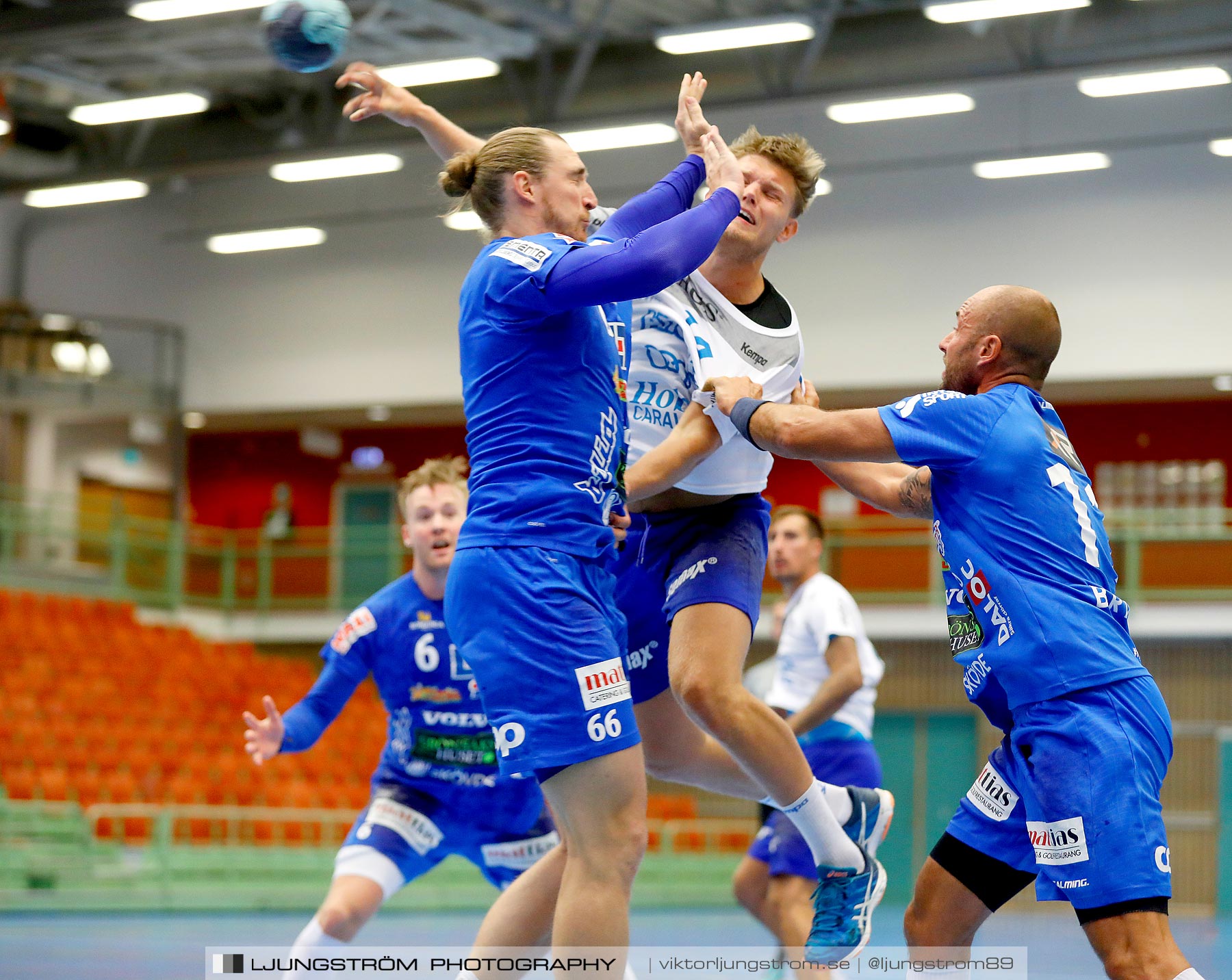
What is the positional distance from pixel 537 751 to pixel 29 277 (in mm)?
24428

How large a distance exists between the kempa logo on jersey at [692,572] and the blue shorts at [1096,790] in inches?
44.7

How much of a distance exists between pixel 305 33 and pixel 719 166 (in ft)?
7.34

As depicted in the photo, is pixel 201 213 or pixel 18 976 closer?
pixel 18 976

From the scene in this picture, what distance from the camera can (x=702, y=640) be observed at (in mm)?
4695

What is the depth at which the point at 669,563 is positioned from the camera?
16.6ft

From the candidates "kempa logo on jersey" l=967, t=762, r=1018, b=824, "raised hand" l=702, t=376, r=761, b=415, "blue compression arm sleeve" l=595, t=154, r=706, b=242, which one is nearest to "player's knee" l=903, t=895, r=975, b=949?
"kempa logo on jersey" l=967, t=762, r=1018, b=824

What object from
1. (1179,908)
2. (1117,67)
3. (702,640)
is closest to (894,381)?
(1117,67)

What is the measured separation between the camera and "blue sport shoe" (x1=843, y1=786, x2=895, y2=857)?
5.07 meters

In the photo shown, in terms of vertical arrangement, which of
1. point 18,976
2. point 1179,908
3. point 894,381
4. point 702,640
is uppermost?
point 894,381

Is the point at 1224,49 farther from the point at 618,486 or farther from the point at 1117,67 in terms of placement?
the point at 618,486

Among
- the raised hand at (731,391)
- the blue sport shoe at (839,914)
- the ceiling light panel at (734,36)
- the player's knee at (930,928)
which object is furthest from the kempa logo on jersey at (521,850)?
the ceiling light panel at (734,36)

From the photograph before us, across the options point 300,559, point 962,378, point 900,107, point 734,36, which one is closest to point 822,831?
point 962,378

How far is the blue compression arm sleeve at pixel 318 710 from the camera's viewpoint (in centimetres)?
600

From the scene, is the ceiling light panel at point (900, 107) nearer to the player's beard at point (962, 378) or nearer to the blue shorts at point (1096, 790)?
the player's beard at point (962, 378)
